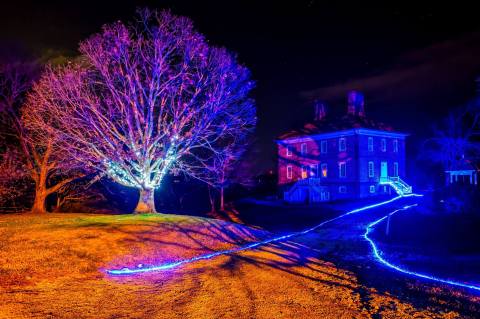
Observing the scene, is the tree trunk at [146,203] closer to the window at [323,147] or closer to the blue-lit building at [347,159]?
the blue-lit building at [347,159]

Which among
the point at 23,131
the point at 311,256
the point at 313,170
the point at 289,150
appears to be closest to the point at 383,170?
the point at 313,170

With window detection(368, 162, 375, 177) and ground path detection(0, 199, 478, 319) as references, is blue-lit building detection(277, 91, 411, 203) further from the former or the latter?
ground path detection(0, 199, 478, 319)

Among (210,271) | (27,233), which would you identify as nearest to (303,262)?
(210,271)

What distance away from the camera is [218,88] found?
20438 millimetres

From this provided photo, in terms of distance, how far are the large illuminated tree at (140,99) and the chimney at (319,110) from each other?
31733 mm

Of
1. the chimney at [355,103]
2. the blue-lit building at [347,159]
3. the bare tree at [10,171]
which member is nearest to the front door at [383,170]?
the blue-lit building at [347,159]

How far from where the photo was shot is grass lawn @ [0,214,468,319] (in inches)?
308

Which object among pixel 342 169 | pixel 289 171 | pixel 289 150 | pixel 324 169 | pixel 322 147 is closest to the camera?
pixel 342 169

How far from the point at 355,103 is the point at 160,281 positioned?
41796 mm

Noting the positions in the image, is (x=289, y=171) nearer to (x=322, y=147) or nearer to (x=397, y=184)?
(x=322, y=147)

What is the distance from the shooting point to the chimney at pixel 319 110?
5159 cm

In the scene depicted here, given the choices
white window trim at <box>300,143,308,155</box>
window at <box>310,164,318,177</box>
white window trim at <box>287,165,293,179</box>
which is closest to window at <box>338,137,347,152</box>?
window at <box>310,164,318,177</box>

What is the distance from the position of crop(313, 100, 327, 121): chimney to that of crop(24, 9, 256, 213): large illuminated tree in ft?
104

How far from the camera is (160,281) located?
10422mm
